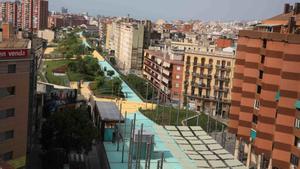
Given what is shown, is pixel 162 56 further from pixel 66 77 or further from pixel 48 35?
pixel 48 35

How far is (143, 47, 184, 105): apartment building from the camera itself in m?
49.9

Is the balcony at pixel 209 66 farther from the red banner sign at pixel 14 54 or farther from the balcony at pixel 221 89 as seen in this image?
the red banner sign at pixel 14 54

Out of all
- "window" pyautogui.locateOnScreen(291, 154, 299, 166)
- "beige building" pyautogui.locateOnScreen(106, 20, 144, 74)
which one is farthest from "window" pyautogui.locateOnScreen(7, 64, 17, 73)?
"beige building" pyautogui.locateOnScreen(106, 20, 144, 74)

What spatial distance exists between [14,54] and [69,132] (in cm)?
616

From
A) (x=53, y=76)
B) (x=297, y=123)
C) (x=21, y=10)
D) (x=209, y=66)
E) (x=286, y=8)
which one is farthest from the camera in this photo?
(x=21, y=10)

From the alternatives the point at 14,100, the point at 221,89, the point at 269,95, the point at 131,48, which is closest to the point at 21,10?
the point at 131,48

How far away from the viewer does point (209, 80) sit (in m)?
46.9

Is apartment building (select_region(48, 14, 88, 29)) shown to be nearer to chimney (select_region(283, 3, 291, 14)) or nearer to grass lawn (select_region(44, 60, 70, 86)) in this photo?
grass lawn (select_region(44, 60, 70, 86))

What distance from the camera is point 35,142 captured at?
88.1 ft

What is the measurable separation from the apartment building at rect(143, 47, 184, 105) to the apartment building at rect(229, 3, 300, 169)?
19.7 meters

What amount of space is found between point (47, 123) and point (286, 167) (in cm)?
1163

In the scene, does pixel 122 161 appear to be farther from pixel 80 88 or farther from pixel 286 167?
pixel 80 88

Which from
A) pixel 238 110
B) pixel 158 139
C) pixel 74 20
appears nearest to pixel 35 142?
pixel 158 139

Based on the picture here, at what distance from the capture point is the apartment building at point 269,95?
71.5 feet
